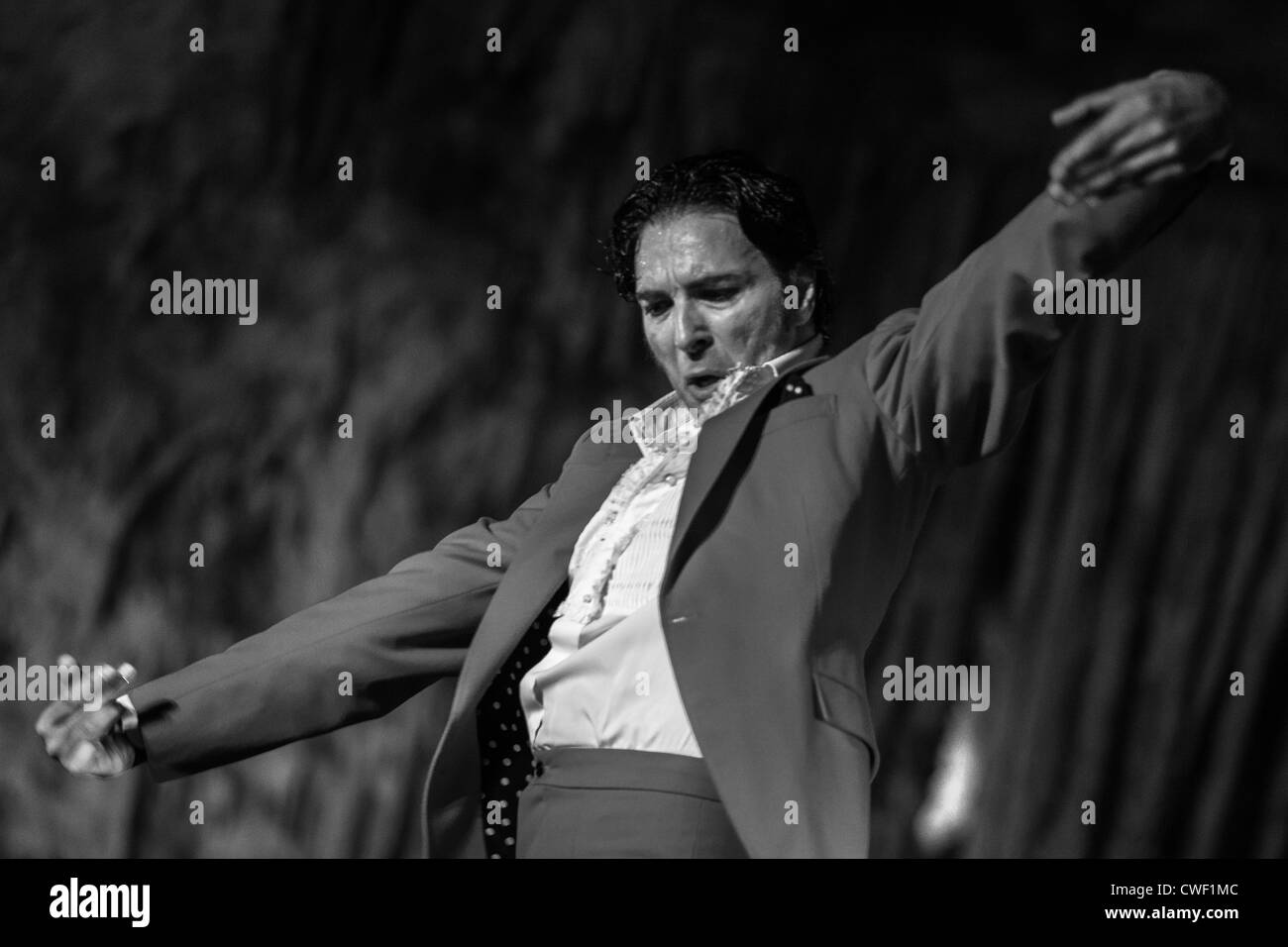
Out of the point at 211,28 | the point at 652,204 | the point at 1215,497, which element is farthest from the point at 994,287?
the point at 211,28

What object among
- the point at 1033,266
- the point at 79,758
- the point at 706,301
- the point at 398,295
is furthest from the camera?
the point at 398,295

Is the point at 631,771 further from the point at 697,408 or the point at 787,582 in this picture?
the point at 697,408

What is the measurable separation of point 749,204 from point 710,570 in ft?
1.54

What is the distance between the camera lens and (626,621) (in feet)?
5.37

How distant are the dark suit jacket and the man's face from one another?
5.7 inches

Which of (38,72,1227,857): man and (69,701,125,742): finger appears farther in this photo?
(69,701,125,742): finger

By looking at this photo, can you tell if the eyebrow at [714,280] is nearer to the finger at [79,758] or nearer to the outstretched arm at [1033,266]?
the outstretched arm at [1033,266]

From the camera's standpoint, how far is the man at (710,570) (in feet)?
4.82

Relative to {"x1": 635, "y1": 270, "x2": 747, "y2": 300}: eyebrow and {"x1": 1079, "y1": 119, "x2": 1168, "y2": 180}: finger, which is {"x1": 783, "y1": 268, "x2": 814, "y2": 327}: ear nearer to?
{"x1": 635, "y1": 270, "x2": 747, "y2": 300}: eyebrow

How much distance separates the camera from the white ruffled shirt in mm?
1603

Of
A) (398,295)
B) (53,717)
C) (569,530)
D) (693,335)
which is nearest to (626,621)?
(569,530)

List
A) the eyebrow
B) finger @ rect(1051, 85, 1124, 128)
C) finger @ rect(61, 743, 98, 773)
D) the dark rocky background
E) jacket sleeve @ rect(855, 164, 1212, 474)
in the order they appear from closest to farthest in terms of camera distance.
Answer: finger @ rect(1051, 85, 1124, 128)
jacket sleeve @ rect(855, 164, 1212, 474)
finger @ rect(61, 743, 98, 773)
the eyebrow
the dark rocky background

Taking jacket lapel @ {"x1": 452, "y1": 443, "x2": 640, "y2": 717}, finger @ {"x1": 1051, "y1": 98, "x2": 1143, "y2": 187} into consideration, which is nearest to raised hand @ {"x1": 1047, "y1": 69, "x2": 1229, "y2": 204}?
finger @ {"x1": 1051, "y1": 98, "x2": 1143, "y2": 187}
